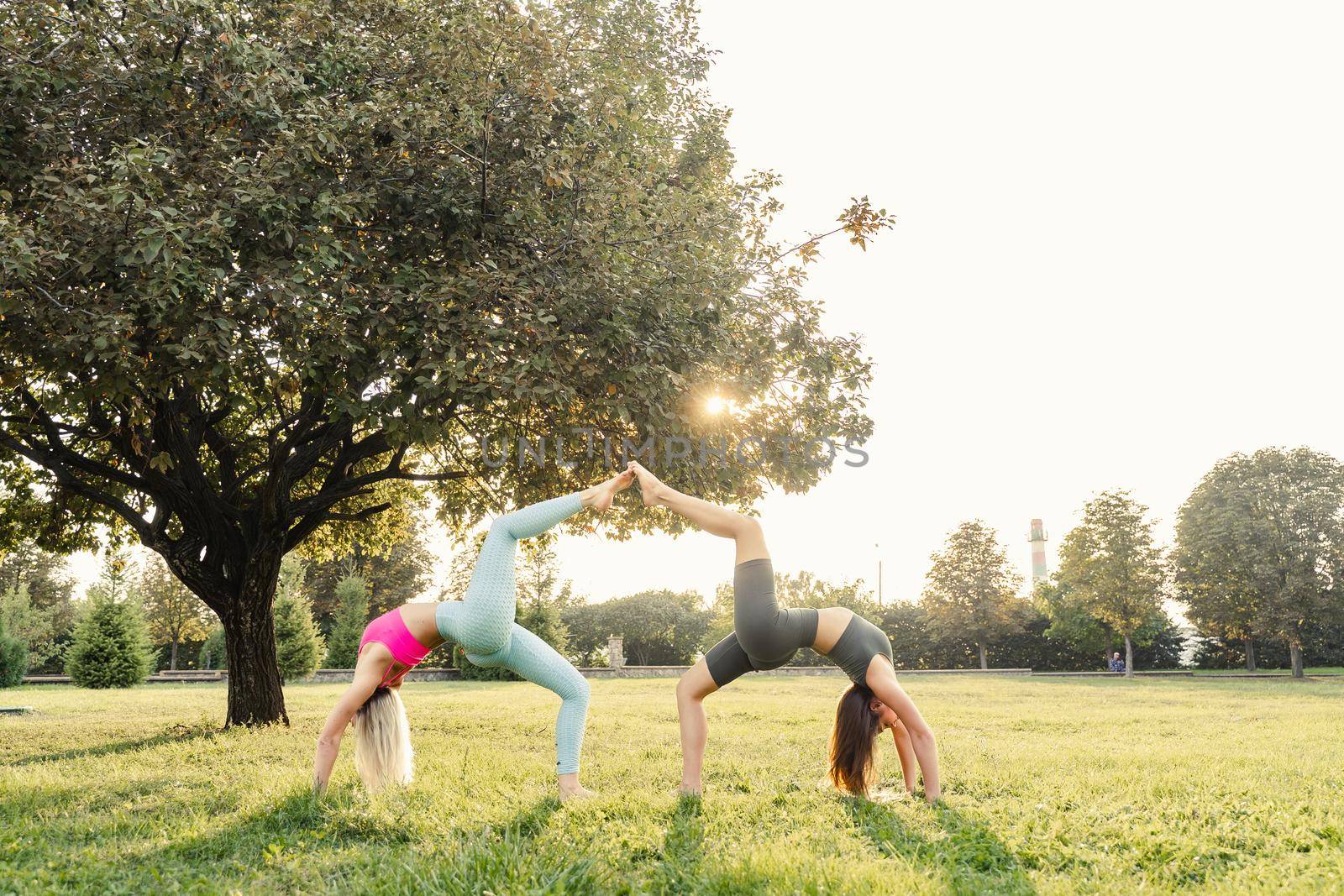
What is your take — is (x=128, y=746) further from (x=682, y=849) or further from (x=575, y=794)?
(x=682, y=849)

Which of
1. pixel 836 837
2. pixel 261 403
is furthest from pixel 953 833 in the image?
pixel 261 403

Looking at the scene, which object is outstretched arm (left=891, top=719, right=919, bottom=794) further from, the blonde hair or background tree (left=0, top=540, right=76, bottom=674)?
background tree (left=0, top=540, right=76, bottom=674)

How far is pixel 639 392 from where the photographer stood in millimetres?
8539

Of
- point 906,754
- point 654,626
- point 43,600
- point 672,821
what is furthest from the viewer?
point 43,600

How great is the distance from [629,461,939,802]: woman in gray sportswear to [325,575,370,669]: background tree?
29.2 meters

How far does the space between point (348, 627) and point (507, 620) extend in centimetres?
3106

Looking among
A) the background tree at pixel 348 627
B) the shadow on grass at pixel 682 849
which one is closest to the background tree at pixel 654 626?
the background tree at pixel 348 627

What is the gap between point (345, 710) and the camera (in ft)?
18.5

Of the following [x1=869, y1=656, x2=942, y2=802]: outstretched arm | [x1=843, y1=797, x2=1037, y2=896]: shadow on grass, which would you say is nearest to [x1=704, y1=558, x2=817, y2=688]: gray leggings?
[x1=869, y1=656, x2=942, y2=802]: outstretched arm

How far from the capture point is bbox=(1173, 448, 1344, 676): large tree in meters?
34.5

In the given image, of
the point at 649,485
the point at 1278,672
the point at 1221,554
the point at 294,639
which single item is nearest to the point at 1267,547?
the point at 1221,554

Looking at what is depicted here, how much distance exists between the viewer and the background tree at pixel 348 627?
33156mm

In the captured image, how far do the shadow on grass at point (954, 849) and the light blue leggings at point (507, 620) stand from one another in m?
1.89

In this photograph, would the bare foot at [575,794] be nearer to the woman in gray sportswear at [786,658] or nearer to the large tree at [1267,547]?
the woman in gray sportswear at [786,658]
